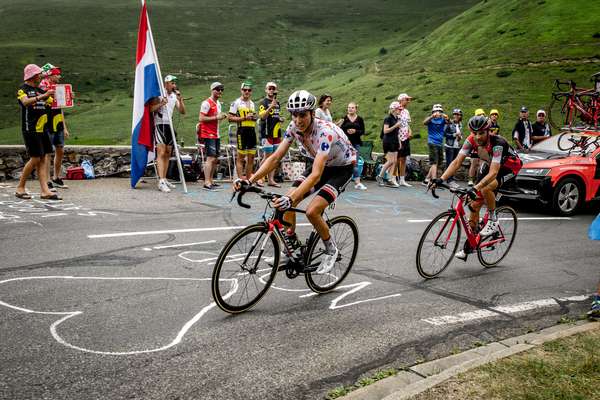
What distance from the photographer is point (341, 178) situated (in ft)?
20.9

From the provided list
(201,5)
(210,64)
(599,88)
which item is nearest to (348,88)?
(599,88)

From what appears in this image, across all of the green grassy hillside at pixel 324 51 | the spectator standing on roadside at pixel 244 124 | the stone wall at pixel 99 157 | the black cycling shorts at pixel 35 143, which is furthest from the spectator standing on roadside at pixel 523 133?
the black cycling shorts at pixel 35 143

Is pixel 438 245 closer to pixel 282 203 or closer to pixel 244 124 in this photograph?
pixel 282 203

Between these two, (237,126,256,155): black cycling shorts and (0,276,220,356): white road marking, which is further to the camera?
(237,126,256,155): black cycling shorts

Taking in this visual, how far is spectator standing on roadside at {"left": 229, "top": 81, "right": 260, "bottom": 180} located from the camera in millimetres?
12766

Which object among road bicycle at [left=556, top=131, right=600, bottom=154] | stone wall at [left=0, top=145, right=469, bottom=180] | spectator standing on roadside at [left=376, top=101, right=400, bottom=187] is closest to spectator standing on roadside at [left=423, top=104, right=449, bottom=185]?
spectator standing on roadside at [left=376, top=101, right=400, bottom=187]

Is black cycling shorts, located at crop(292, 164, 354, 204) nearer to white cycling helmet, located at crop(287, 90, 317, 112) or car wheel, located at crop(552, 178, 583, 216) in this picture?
white cycling helmet, located at crop(287, 90, 317, 112)

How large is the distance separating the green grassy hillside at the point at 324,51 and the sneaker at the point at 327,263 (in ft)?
68.1

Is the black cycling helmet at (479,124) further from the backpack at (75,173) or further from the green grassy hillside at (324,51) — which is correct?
the green grassy hillside at (324,51)

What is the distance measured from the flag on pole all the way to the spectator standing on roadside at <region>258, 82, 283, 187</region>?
238 cm

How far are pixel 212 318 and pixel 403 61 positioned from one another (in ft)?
155

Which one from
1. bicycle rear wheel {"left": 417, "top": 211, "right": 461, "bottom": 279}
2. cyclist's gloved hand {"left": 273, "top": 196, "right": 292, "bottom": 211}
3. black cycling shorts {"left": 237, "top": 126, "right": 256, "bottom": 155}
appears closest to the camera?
cyclist's gloved hand {"left": 273, "top": 196, "right": 292, "bottom": 211}

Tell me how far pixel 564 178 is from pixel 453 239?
618 cm

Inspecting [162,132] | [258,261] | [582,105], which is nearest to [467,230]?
[258,261]
